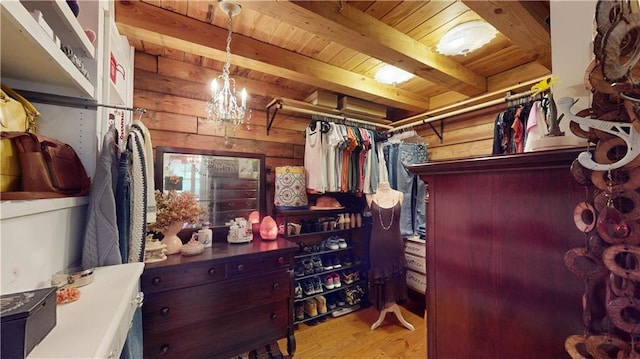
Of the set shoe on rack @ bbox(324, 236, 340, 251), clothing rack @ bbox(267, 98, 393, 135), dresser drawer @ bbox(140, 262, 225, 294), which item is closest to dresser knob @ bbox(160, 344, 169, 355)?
dresser drawer @ bbox(140, 262, 225, 294)

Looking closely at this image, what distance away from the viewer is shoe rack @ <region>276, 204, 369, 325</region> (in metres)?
2.19

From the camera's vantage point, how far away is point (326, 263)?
240 cm

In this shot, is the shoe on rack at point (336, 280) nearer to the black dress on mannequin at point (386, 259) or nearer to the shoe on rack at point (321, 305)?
the shoe on rack at point (321, 305)

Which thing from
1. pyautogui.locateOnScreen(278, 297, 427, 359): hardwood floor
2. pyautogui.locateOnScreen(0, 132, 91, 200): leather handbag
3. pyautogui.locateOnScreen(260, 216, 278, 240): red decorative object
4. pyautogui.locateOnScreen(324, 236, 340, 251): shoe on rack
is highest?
pyautogui.locateOnScreen(0, 132, 91, 200): leather handbag

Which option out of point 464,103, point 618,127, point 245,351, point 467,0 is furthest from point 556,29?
point 245,351

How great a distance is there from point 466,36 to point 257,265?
1966 millimetres

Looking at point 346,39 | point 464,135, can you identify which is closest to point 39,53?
point 346,39

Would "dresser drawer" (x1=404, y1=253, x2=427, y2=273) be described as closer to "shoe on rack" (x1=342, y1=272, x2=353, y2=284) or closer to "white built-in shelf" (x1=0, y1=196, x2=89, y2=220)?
"shoe on rack" (x1=342, y1=272, x2=353, y2=284)

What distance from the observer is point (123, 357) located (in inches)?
34.5

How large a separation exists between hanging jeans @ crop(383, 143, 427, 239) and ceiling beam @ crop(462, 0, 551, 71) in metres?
1.25

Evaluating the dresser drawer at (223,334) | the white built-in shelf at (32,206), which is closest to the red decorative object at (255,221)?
the dresser drawer at (223,334)

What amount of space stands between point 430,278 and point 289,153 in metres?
1.84

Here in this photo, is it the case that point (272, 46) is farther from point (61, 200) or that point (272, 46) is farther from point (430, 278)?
point (430, 278)

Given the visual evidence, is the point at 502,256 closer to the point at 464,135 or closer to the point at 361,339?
the point at 361,339
